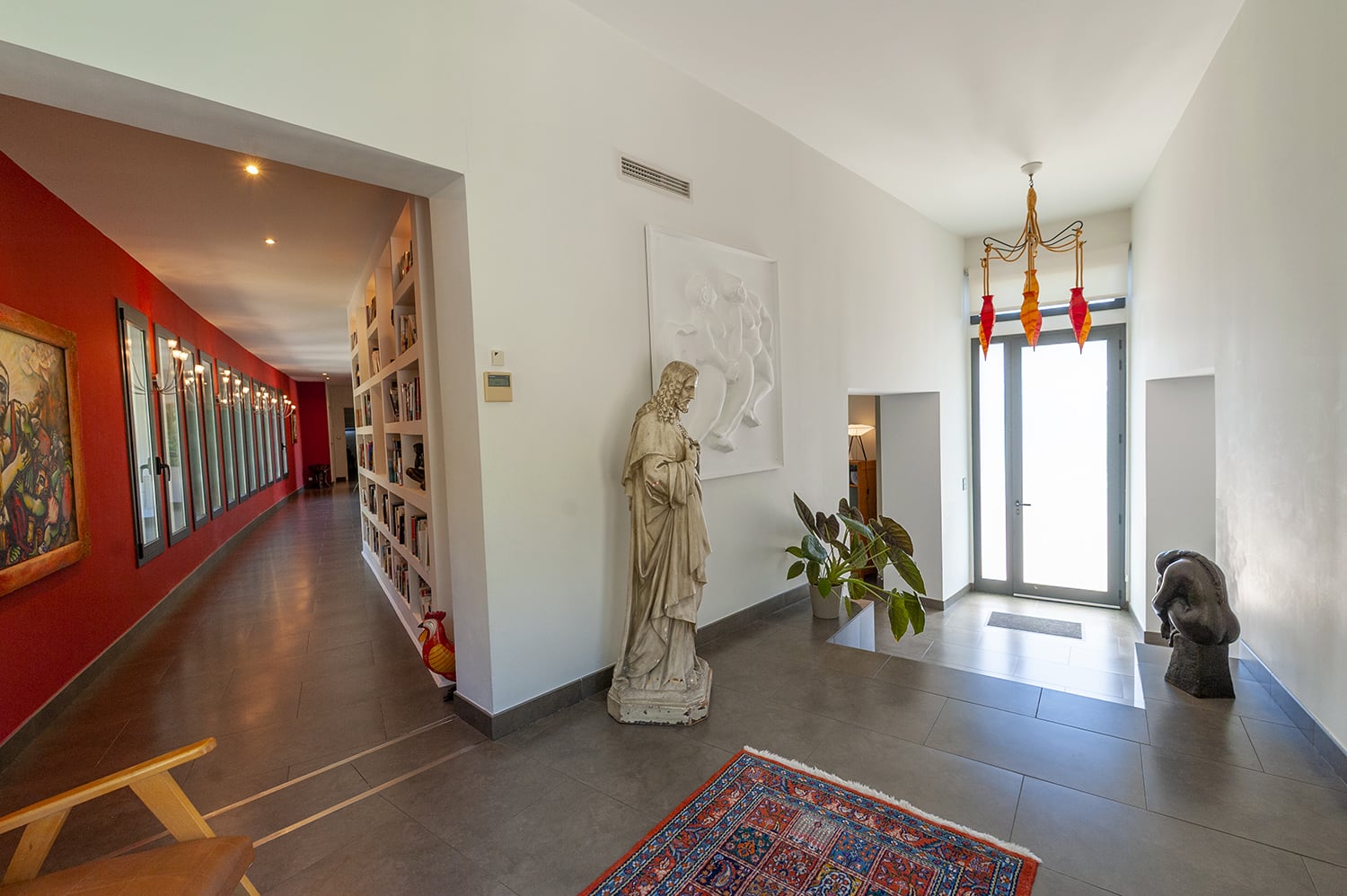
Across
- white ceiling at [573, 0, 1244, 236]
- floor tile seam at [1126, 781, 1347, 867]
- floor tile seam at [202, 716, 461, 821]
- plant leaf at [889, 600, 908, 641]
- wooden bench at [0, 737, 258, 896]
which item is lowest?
floor tile seam at [202, 716, 461, 821]

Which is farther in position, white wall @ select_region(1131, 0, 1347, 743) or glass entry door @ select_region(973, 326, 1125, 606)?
glass entry door @ select_region(973, 326, 1125, 606)

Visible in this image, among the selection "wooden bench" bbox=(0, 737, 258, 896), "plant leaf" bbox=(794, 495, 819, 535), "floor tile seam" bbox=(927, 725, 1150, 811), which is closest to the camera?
"wooden bench" bbox=(0, 737, 258, 896)

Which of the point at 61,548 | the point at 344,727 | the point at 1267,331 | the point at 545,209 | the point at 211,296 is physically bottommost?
the point at 344,727

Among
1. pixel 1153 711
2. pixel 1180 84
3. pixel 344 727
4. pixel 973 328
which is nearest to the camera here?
pixel 1153 711

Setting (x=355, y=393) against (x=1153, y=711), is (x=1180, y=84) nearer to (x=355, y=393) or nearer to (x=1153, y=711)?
(x=1153, y=711)

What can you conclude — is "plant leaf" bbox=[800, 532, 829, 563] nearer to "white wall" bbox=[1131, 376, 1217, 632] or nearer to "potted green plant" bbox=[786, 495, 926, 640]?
"potted green plant" bbox=[786, 495, 926, 640]

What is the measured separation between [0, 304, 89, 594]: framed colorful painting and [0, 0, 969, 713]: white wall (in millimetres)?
1915

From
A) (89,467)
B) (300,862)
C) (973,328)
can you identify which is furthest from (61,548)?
(973,328)

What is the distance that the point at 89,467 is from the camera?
394 centimetres

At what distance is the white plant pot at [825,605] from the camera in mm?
4031

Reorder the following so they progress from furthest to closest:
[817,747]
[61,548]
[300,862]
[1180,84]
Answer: [1180,84]
[61,548]
[817,747]
[300,862]

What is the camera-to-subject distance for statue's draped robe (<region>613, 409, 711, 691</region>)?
271 cm

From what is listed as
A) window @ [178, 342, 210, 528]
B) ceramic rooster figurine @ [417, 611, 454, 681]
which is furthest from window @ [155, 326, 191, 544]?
ceramic rooster figurine @ [417, 611, 454, 681]

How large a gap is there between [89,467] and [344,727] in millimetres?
2777
